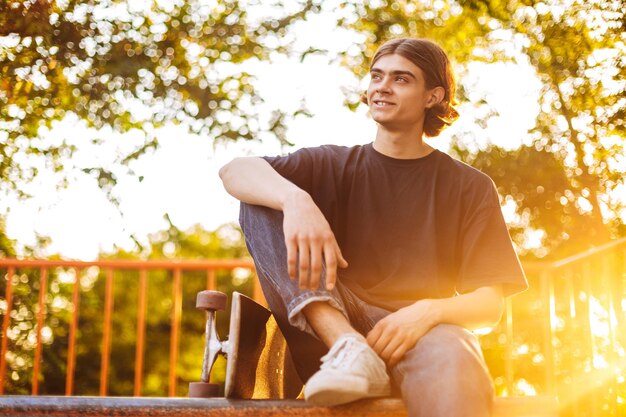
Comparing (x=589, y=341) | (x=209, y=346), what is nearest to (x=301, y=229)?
(x=209, y=346)

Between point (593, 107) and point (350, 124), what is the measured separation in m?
1.52

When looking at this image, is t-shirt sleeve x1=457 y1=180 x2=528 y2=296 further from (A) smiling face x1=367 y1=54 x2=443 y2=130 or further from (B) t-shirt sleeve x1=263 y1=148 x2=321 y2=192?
(B) t-shirt sleeve x1=263 y1=148 x2=321 y2=192

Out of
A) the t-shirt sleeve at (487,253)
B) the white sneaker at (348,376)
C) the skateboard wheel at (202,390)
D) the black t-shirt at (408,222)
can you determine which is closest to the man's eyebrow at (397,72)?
the black t-shirt at (408,222)

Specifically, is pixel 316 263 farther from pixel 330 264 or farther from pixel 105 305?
pixel 105 305

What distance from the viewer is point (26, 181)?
374 centimetres

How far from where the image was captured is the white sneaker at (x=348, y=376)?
4.44 ft

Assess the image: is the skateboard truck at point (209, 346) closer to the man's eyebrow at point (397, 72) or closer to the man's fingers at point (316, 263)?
the man's fingers at point (316, 263)

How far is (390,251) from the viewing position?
1913 millimetres

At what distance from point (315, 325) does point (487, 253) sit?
0.55m

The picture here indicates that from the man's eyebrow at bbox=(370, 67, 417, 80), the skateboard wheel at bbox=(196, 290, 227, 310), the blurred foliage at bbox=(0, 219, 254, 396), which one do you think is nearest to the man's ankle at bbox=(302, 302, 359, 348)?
the skateboard wheel at bbox=(196, 290, 227, 310)

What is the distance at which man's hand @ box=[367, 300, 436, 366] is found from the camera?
5.07ft

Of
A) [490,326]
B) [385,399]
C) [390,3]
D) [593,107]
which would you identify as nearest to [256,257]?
[385,399]

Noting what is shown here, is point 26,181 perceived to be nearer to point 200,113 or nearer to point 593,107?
point 200,113

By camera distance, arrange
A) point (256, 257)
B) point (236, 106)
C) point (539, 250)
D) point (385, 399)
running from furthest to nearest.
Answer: point (539, 250), point (236, 106), point (256, 257), point (385, 399)
